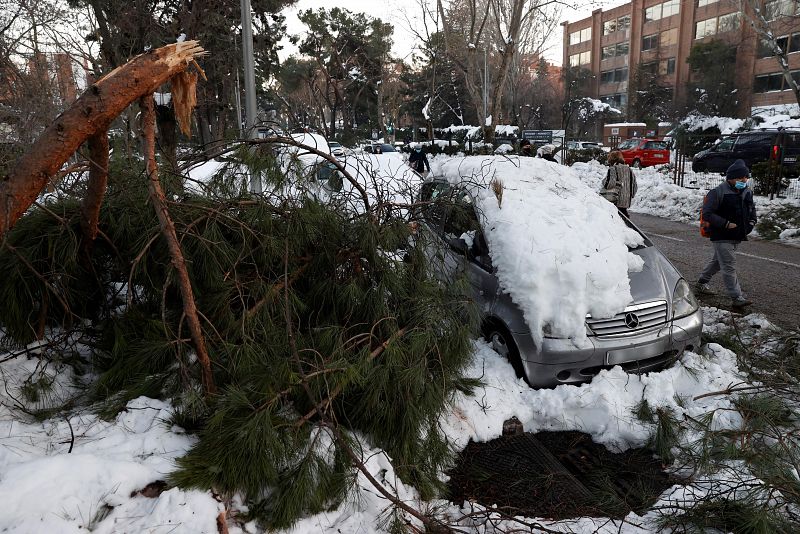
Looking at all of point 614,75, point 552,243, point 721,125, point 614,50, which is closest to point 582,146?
point 721,125

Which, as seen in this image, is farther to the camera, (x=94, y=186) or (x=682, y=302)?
(x=682, y=302)

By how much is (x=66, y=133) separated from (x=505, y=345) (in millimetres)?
3139

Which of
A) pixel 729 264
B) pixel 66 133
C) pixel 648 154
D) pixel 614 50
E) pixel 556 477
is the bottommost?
pixel 556 477

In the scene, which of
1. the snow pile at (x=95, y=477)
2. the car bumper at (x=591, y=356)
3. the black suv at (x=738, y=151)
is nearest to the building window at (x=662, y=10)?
the black suv at (x=738, y=151)

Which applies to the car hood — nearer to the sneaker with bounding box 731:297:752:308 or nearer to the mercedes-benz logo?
the mercedes-benz logo

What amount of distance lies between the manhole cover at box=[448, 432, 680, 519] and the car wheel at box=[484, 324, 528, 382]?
1.78 ft

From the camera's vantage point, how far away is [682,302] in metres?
4.50

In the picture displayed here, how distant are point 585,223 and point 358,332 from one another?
245cm

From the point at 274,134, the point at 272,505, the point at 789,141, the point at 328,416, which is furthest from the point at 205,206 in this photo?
the point at 789,141

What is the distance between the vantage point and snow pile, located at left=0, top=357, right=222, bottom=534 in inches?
77.9

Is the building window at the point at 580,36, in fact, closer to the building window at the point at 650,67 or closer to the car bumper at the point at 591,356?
the building window at the point at 650,67

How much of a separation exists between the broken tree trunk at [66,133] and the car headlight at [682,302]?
4.03m

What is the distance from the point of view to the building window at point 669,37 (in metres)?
49.8

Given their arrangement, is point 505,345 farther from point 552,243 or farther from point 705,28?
point 705,28
